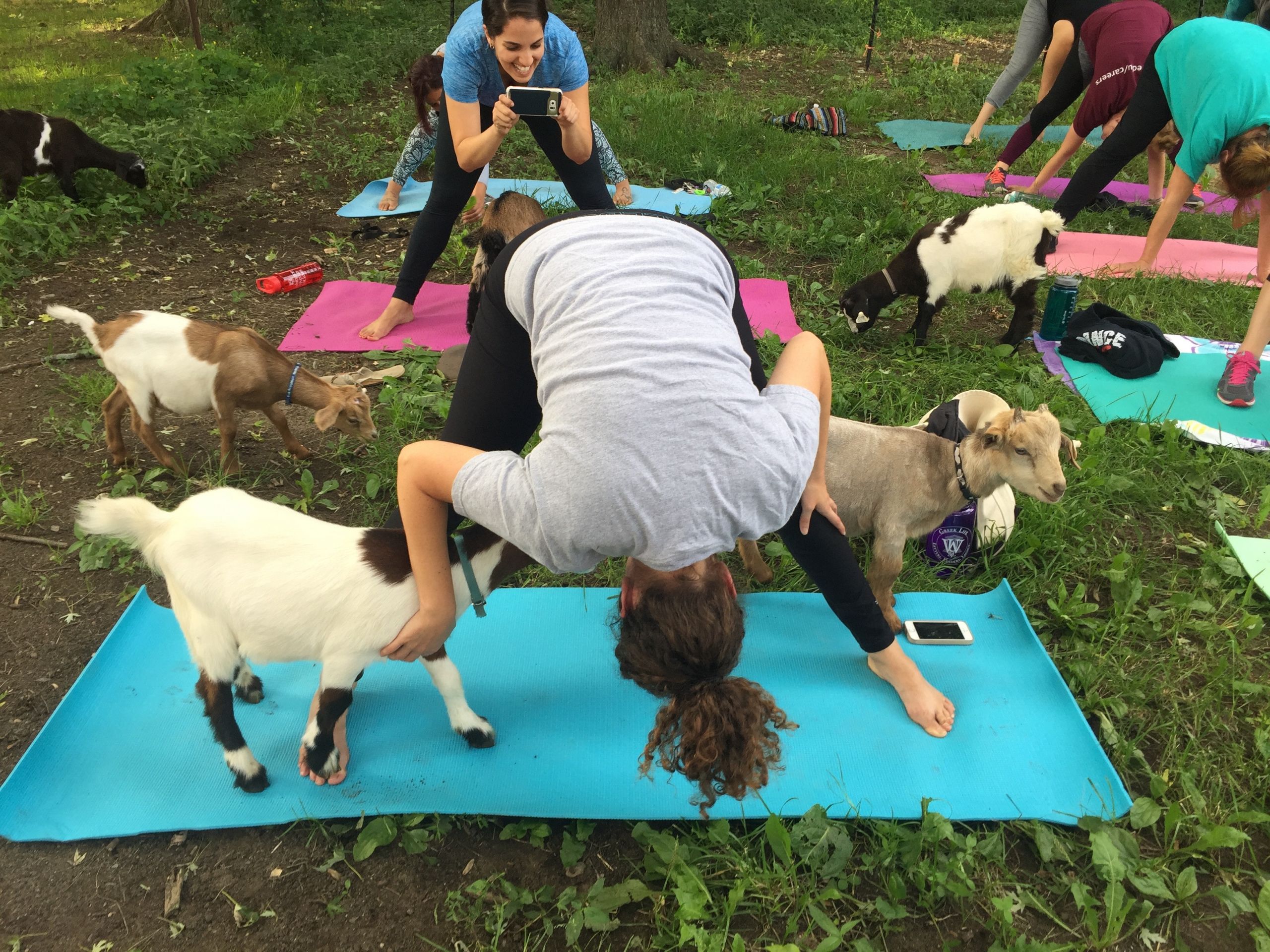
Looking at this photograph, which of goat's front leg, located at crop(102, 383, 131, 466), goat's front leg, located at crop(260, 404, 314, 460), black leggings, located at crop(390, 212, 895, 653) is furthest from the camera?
goat's front leg, located at crop(260, 404, 314, 460)

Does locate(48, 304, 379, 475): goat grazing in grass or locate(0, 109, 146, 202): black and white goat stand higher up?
locate(0, 109, 146, 202): black and white goat

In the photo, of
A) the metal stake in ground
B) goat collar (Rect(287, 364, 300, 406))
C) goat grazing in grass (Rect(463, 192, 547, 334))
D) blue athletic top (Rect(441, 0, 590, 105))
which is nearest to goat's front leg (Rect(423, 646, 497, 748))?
goat collar (Rect(287, 364, 300, 406))

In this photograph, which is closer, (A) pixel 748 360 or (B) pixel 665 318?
(B) pixel 665 318

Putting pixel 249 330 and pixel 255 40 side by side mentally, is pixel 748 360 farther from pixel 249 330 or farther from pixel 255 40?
pixel 255 40

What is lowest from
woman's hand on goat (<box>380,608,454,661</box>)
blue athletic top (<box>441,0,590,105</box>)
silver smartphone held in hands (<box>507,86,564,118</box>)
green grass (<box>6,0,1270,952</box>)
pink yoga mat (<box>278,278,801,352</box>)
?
Answer: green grass (<box>6,0,1270,952</box>)

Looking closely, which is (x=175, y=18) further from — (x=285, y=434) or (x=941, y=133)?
(x=285, y=434)

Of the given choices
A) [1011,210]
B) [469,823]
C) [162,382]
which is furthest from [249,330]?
[1011,210]

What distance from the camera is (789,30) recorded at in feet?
43.7

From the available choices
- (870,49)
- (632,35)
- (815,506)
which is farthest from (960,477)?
(870,49)

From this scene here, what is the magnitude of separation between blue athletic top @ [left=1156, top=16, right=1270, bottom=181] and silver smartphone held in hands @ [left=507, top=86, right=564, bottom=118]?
3.83 metres

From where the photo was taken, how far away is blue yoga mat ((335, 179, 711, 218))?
6.75 meters

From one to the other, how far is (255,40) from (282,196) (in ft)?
19.0

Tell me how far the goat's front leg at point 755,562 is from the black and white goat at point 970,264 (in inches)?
86.3

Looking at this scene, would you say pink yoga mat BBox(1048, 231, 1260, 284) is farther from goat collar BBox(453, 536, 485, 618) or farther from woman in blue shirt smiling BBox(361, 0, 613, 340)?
goat collar BBox(453, 536, 485, 618)
